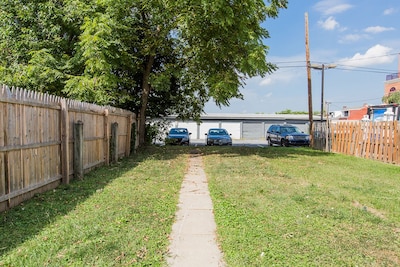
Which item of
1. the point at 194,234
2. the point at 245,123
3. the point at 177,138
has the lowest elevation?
the point at 194,234

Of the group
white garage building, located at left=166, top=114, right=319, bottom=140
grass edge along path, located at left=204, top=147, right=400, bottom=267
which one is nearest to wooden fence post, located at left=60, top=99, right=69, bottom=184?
grass edge along path, located at left=204, top=147, right=400, bottom=267

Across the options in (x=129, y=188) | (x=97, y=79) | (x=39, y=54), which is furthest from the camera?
(x=39, y=54)

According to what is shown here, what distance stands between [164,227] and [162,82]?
10.6 meters

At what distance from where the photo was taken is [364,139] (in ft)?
48.3

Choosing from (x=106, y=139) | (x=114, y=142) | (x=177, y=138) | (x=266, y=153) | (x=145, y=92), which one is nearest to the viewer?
(x=106, y=139)

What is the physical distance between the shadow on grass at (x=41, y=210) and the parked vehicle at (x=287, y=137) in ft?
56.2

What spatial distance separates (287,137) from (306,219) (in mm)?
18804

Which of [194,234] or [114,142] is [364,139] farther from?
[194,234]

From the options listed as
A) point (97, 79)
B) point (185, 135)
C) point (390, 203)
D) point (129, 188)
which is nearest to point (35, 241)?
point (129, 188)

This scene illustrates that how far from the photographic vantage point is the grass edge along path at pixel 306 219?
3660mm

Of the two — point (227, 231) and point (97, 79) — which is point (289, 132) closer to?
point (97, 79)

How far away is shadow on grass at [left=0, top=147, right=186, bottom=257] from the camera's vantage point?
13.3 ft

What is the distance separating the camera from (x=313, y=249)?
3.82 metres

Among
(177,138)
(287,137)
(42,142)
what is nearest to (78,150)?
(42,142)
